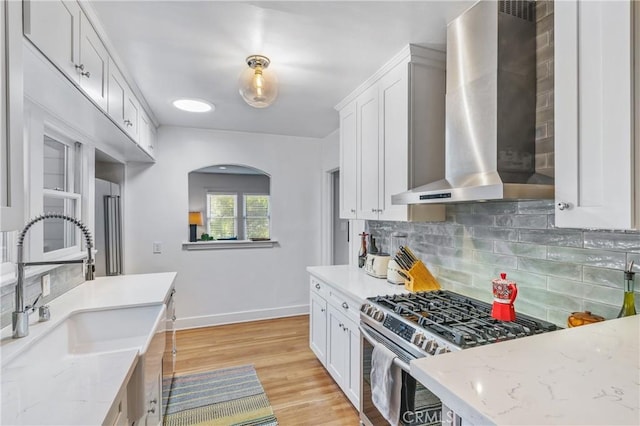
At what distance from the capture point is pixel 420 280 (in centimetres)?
220

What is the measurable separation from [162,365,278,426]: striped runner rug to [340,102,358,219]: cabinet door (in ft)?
5.40

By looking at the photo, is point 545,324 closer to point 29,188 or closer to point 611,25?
point 611,25

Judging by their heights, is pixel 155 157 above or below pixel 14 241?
above

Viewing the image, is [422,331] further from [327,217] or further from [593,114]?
[327,217]

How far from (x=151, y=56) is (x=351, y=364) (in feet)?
8.11

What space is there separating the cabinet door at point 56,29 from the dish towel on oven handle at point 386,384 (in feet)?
6.37

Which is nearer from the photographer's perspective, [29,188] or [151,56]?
[29,188]

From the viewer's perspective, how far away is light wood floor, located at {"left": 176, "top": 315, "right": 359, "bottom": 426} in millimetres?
2230

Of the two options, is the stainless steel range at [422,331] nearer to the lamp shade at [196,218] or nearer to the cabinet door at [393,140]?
the cabinet door at [393,140]

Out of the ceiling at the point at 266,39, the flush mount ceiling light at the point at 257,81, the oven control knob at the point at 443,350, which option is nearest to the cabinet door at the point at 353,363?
the oven control knob at the point at 443,350

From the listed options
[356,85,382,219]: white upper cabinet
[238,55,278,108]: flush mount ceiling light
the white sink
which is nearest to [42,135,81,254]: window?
the white sink

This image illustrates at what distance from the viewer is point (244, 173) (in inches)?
322

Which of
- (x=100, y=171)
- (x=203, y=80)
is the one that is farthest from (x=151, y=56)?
(x=100, y=171)

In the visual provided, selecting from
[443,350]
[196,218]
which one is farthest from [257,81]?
[196,218]
